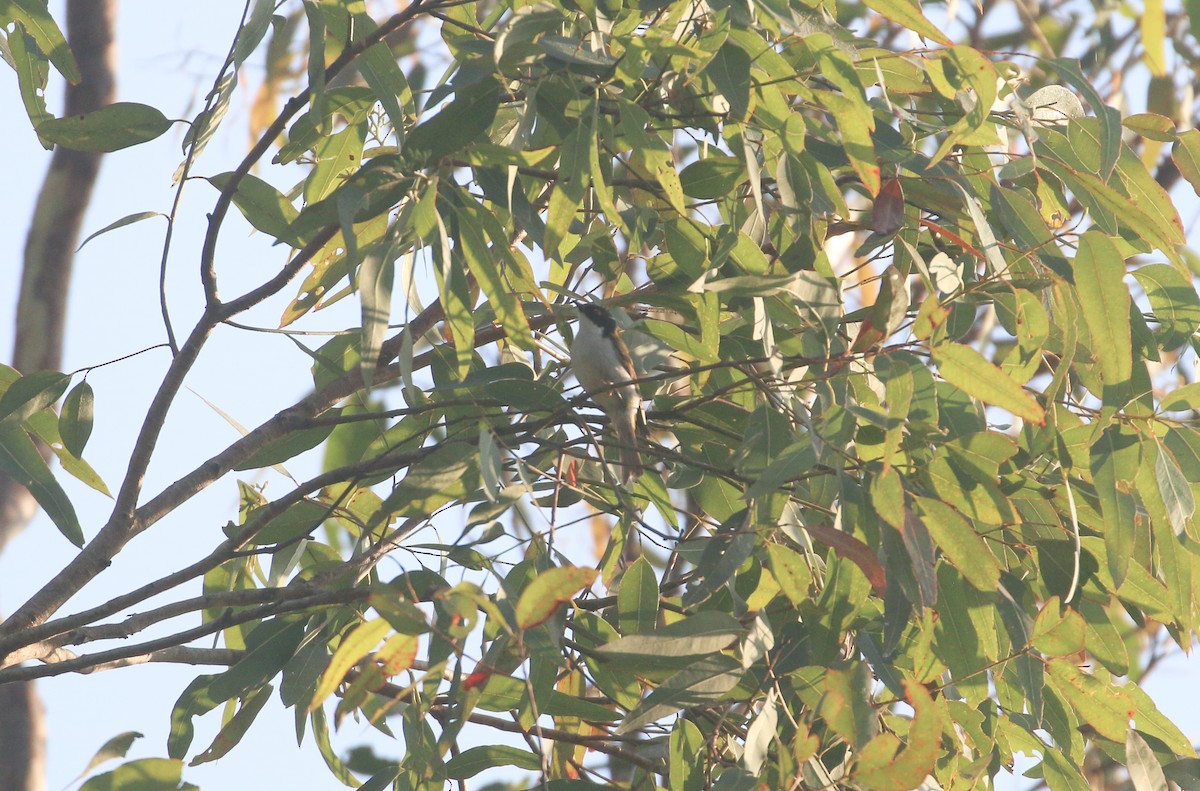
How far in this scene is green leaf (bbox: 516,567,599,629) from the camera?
1362 millimetres

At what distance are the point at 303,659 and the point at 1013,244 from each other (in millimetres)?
1403

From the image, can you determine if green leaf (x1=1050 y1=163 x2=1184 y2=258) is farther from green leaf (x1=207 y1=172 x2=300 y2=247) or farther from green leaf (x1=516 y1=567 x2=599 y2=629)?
green leaf (x1=207 y1=172 x2=300 y2=247)

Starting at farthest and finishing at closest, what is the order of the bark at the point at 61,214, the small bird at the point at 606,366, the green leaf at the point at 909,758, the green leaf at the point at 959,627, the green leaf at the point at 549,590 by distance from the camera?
the bark at the point at 61,214, the small bird at the point at 606,366, the green leaf at the point at 959,627, the green leaf at the point at 909,758, the green leaf at the point at 549,590

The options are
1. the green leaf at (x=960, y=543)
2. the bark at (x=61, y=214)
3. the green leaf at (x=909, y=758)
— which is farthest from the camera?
the bark at (x=61, y=214)

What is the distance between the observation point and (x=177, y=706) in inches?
82.4

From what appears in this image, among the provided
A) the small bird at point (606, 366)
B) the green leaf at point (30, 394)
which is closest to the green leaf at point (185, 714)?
the green leaf at point (30, 394)

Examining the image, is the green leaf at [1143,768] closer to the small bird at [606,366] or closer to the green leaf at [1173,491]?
the green leaf at [1173,491]

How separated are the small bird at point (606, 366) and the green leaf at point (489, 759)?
1.77 ft

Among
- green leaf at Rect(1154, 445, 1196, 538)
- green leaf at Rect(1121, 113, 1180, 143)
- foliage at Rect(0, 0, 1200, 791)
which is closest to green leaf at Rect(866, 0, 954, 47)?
foliage at Rect(0, 0, 1200, 791)

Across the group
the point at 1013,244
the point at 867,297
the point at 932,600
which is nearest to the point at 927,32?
the point at 1013,244

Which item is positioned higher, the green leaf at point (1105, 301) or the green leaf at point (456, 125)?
the green leaf at point (456, 125)

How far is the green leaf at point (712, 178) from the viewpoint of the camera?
204cm

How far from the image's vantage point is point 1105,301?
70.0 inches

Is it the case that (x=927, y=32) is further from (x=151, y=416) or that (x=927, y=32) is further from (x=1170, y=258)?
(x=151, y=416)
